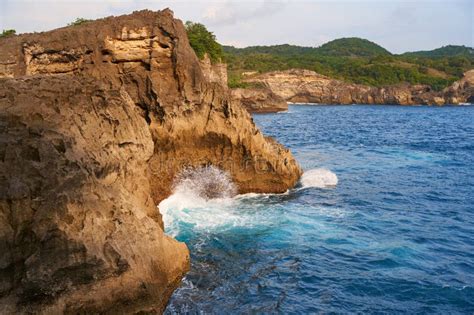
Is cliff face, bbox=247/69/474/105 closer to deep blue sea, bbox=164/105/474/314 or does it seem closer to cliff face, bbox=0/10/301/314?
deep blue sea, bbox=164/105/474/314

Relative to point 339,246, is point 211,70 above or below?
above

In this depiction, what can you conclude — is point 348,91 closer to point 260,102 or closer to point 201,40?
point 260,102

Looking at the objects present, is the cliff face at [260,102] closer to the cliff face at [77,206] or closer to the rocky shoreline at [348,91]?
the rocky shoreline at [348,91]

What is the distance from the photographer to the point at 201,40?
45.2m

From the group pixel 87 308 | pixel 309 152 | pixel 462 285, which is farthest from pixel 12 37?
pixel 309 152

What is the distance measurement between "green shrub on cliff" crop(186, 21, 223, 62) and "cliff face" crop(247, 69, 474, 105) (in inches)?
2561

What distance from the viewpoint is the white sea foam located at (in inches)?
1009

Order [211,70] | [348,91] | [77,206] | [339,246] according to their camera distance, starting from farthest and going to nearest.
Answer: [348,91], [211,70], [339,246], [77,206]

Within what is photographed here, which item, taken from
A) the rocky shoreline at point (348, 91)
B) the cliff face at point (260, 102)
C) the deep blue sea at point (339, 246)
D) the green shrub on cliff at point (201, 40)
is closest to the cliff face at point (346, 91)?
the rocky shoreline at point (348, 91)

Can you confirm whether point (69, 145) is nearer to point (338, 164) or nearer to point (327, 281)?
point (327, 281)

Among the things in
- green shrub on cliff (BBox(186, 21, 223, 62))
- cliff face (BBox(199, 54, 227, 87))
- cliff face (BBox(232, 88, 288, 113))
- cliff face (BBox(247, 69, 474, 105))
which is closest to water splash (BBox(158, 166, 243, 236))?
cliff face (BBox(199, 54, 227, 87))

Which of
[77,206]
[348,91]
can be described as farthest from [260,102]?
[77,206]

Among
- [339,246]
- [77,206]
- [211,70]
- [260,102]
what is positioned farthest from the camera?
[260,102]

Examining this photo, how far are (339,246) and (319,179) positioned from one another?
31.3 ft
